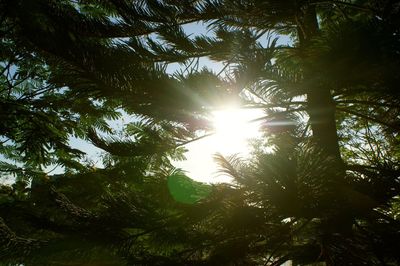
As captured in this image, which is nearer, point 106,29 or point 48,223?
point 48,223

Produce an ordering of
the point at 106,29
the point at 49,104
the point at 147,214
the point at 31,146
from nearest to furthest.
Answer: the point at 147,214, the point at 106,29, the point at 31,146, the point at 49,104

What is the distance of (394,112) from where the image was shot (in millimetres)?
3209

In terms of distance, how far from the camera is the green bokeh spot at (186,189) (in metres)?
1.79

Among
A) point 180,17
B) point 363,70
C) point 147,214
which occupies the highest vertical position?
point 180,17

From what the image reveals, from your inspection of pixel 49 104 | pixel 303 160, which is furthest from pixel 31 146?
pixel 303 160

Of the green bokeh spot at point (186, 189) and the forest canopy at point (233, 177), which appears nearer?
the forest canopy at point (233, 177)

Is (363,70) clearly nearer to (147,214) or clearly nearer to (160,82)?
(160,82)

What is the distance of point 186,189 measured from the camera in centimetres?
186

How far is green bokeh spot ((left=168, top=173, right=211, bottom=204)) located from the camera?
1795 millimetres

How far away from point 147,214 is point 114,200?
213mm

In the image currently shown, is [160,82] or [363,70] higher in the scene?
[363,70]

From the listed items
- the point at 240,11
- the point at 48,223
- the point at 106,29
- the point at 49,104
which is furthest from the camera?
the point at 49,104

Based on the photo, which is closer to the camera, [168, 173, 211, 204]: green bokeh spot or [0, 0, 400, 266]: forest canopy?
[0, 0, 400, 266]: forest canopy

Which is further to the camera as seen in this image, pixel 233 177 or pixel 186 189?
pixel 186 189
